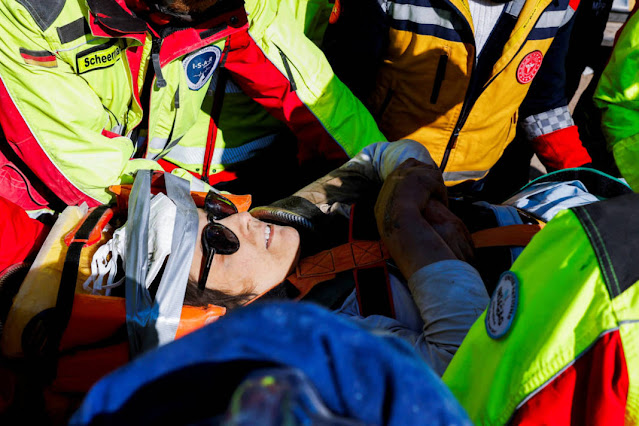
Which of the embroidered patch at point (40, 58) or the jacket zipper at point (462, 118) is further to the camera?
the jacket zipper at point (462, 118)

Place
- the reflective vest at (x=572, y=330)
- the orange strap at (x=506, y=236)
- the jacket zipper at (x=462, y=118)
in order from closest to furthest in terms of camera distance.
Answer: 1. the reflective vest at (x=572, y=330)
2. the orange strap at (x=506, y=236)
3. the jacket zipper at (x=462, y=118)

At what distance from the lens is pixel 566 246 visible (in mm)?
923

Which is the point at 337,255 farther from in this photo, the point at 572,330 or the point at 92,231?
the point at 572,330

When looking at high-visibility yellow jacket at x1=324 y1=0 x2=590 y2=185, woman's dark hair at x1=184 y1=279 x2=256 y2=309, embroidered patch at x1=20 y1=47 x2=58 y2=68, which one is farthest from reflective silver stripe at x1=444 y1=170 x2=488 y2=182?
embroidered patch at x1=20 y1=47 x2=58 y2=68

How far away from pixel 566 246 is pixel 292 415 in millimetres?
690

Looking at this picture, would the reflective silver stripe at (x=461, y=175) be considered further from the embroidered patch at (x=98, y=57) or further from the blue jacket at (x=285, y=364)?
the blue jacket at (x=285, y=364)

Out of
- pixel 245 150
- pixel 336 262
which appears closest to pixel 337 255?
pixel 336 262

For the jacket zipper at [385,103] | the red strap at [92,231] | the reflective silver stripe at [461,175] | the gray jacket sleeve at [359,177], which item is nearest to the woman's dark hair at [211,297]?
the red strap at [92,231]

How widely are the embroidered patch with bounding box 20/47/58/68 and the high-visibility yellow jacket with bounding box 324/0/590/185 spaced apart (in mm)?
1507

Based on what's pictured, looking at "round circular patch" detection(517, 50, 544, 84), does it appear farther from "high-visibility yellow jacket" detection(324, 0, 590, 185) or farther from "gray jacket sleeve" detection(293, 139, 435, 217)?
"gray jacket sleeve" detection(293, 139, 435, 217)

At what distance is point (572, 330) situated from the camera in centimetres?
89

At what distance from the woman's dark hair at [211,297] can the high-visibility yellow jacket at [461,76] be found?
4.66 ft

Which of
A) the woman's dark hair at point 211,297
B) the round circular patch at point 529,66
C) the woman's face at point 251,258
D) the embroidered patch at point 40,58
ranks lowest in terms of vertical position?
the woman's dark hair at point 211,297

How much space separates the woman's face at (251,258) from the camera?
198cm
